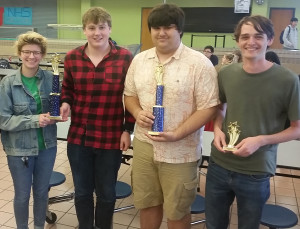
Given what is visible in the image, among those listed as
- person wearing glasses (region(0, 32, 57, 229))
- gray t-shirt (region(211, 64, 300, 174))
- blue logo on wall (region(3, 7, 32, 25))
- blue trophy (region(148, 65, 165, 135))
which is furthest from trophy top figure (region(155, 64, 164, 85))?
blue logo on wall (region(3, 7, 32, 25))

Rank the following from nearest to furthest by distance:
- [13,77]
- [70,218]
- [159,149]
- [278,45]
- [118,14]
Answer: [159,149] → [13,77] → [70,218] → [278,45] → [118,14]

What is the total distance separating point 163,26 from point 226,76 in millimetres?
398

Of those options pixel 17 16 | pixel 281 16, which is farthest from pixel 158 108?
pixel 17 16

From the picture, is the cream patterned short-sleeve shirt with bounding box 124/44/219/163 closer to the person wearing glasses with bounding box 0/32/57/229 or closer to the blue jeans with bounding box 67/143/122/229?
the blue jeans with bounding box 67/143/122/229

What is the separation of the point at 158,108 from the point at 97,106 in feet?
1.55

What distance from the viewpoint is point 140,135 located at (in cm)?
183

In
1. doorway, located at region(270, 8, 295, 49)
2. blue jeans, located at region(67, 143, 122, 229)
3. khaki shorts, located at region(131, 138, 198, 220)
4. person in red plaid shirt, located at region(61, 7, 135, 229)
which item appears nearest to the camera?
khaki shorts, located at region(131, 138, 198, 220)

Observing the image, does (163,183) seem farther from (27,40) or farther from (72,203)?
(72,203)

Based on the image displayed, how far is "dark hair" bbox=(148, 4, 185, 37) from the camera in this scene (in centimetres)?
160

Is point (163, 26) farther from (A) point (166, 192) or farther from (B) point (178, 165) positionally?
(A) point (166, 192)

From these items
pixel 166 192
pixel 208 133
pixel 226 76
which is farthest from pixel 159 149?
pixel 208 133

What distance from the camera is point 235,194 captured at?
5.35 feet

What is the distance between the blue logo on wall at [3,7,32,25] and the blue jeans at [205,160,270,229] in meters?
12.2

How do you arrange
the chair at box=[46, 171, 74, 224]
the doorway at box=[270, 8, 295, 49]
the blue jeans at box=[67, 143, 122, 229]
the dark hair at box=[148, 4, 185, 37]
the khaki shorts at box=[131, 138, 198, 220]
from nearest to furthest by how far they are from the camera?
the dark hair at box=[148, 4, 185, 37], the khaki shorts at box=[131, 138, 198, 220], the blue jeans at box=[67, 143, 122, 229], the chair at box=[46, 171, 74, 224], the doorway at box=[270, 8, 295, 49]
